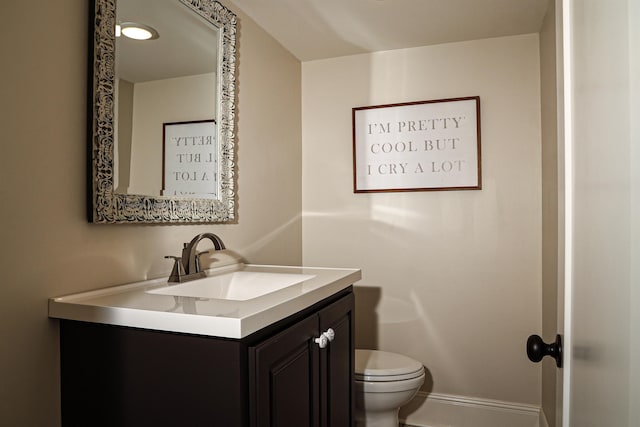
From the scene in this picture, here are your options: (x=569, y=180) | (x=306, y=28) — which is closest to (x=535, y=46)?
(x=306, y=28)

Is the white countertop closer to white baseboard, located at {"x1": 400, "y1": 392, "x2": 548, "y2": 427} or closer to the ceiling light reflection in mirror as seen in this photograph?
the ceiling light reflection in mirror

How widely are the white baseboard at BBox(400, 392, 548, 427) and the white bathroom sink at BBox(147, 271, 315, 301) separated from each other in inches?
56.0

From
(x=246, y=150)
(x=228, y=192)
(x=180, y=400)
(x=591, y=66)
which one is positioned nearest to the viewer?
(x=591, y=66)

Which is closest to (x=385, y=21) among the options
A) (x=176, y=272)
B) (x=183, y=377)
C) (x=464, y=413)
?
(x=176, y=272)

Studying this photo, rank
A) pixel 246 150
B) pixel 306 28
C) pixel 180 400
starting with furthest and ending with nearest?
pixel 306 28
pixel 246 150
pixel 180 400

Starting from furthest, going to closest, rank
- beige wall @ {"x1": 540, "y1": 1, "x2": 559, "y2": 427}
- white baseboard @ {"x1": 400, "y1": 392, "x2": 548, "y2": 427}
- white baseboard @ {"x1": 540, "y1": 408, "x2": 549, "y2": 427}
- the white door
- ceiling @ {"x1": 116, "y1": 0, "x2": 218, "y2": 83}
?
white baseboard @ {"x1": 400, "y1": 392, "x2": 548, "y2": 427}, white baseboard @ {"x1": 540, "y1": 408, "x2": 549, "y2": 427}, beige wall @ {"x1": 540, "y1": 1, "x2": 559, "y2": 427}, ceiling @ {"x1": 116, "y1": 0, "x2": 218, "y2": 83}, the white door

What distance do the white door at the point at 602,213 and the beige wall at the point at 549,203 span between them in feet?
4.42

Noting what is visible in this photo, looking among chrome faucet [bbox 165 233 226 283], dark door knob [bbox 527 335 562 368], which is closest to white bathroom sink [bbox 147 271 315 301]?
chrome faucet [bbox 165 233 226 283]

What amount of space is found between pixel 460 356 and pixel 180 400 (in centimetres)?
195

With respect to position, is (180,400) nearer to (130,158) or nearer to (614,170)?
(130,158)

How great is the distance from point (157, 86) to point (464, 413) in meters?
2.35

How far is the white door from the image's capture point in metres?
0.47

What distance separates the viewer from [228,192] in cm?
207

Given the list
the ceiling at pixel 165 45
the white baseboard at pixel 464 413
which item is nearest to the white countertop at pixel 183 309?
the ceiling at pixel 165 45
